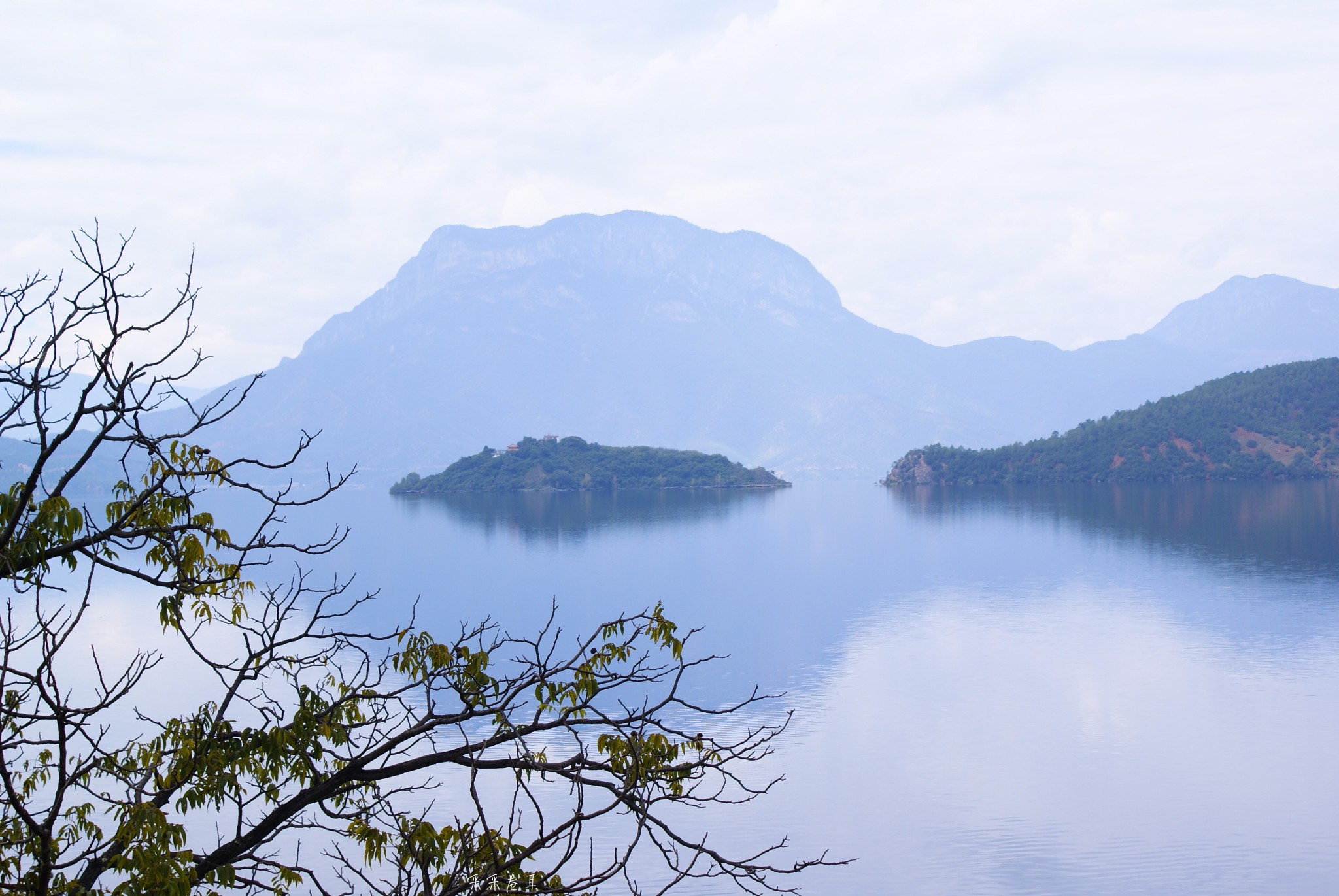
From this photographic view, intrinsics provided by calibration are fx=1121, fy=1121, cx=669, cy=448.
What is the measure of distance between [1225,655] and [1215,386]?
361 feet

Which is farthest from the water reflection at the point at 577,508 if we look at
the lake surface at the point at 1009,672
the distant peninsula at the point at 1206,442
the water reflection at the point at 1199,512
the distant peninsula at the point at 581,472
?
the distant peninsula at the point at 1206,442

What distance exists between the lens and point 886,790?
19969 mm

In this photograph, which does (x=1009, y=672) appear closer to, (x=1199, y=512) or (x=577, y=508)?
(x=1199, y=512)

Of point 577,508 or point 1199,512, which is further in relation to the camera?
point 577,508

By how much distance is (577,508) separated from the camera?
98.4 meters

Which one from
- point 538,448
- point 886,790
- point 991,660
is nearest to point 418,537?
point 991,660

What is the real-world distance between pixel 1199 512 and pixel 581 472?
72.8m

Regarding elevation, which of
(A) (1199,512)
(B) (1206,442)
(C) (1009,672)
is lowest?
(C) (1009,672)

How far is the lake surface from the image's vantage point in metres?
17.4

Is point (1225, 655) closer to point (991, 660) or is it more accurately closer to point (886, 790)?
point (991, 660)

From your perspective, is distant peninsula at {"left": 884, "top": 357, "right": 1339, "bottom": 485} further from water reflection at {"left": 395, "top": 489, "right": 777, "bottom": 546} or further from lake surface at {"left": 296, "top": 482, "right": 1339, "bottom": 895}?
lake surface at {"left": 296, "top": 482, "right": 1339, "bottom": 895}

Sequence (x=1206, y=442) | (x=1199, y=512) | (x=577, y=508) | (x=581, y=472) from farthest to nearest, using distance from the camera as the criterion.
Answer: (x=581, y=472) → (x=1206, y=442) → (x=577, y=508) → (x=1199, y=512)

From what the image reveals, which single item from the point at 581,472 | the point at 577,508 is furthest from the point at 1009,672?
the point at 581,472

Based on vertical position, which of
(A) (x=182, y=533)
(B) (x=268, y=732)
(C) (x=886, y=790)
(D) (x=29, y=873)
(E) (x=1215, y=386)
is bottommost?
(C) (x=886, y=790)
